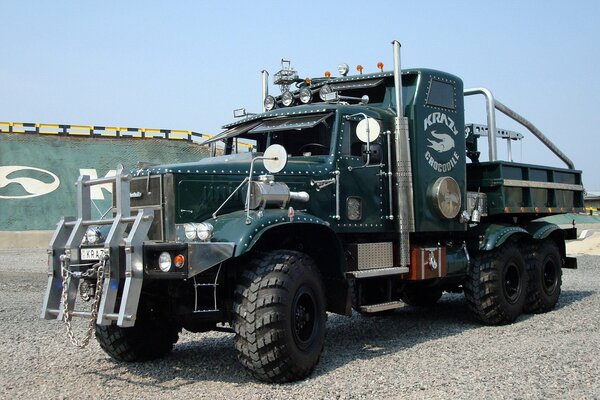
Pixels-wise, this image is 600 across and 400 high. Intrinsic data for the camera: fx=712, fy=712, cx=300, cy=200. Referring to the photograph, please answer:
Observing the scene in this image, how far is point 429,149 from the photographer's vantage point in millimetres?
8891

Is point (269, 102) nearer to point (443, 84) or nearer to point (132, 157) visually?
point (443, 84)

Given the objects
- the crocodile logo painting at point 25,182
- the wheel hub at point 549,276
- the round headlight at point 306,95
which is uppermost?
the crocodile logo painting at point 25,182

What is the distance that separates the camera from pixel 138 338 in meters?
7.30

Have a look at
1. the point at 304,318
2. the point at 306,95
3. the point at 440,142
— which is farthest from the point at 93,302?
the point at 440,142

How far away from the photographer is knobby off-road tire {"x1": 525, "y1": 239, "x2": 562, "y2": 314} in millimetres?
10523

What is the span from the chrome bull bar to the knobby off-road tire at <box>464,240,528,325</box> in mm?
5003

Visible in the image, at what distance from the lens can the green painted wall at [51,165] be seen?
30891mm

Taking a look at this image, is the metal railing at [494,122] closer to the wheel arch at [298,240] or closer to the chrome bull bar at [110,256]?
the wheel arch at [298,240]

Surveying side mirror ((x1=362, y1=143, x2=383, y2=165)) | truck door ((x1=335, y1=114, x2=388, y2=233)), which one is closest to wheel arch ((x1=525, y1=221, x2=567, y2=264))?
truck door ((x1=335, y1=114, x2=388, y2=233))

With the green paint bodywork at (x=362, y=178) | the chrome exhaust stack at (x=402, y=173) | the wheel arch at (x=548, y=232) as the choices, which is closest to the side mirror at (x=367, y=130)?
the green paint bodywork at (x=362, y=178)

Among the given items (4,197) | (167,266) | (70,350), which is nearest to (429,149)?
(167,266)

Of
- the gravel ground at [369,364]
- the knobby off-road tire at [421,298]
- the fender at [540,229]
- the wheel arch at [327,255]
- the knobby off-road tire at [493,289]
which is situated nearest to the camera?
the gravel ground at [369,364]

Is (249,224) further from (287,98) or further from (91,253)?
(287,98)

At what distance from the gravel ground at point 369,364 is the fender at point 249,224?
1252mm
